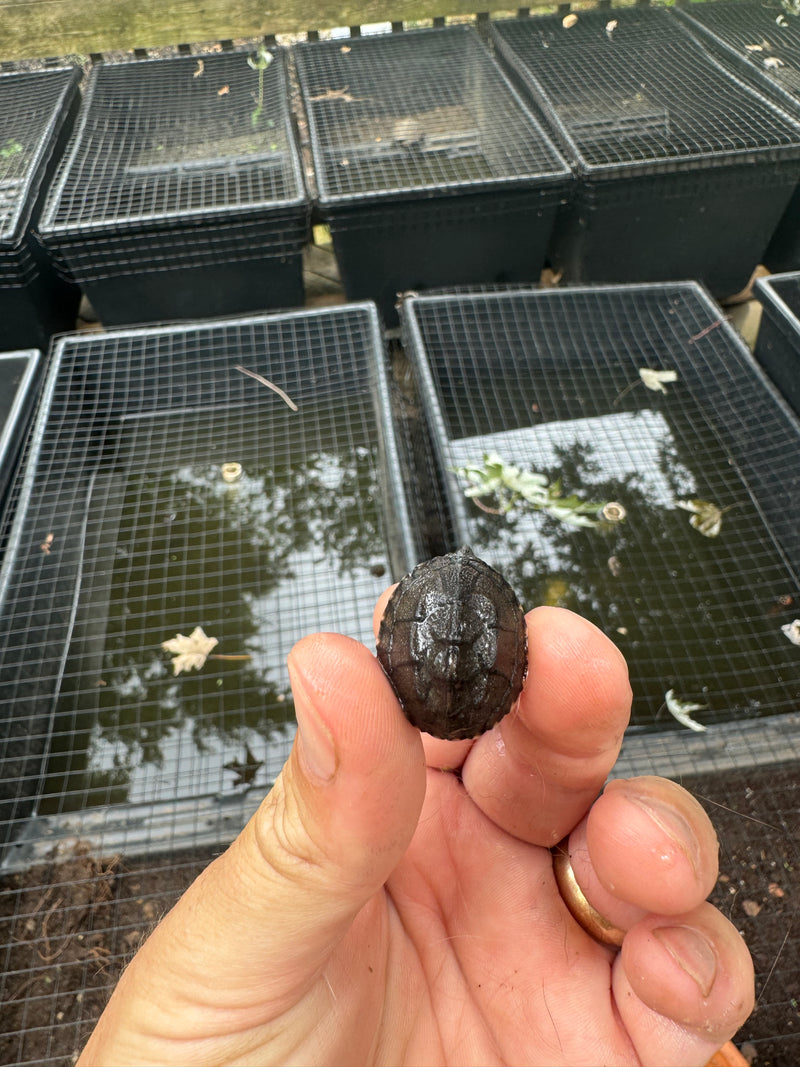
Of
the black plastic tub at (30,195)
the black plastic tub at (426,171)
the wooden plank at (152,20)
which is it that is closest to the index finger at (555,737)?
the black plastic tub at (426,171)

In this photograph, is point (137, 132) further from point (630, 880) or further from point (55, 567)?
point (630, 880)

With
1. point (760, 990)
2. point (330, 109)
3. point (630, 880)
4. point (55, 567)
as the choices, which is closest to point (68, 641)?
point (55, 567)

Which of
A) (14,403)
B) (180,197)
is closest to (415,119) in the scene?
(180,197)

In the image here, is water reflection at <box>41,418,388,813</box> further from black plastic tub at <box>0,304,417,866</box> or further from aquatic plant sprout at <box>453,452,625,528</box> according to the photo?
aquatic plant sprout at <box>453,452,625,528</box>

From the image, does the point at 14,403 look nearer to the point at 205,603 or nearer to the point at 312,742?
the point at 205,603

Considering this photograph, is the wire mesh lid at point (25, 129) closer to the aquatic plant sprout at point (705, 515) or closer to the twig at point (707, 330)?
the twig at point (707, 330)

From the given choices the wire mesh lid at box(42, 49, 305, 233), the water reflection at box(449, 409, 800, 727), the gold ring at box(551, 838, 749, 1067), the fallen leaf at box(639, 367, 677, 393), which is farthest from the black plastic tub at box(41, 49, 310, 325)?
the gold ring at box(551, 838, 749, 1067)

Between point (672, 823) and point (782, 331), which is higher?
point (782, 331)
